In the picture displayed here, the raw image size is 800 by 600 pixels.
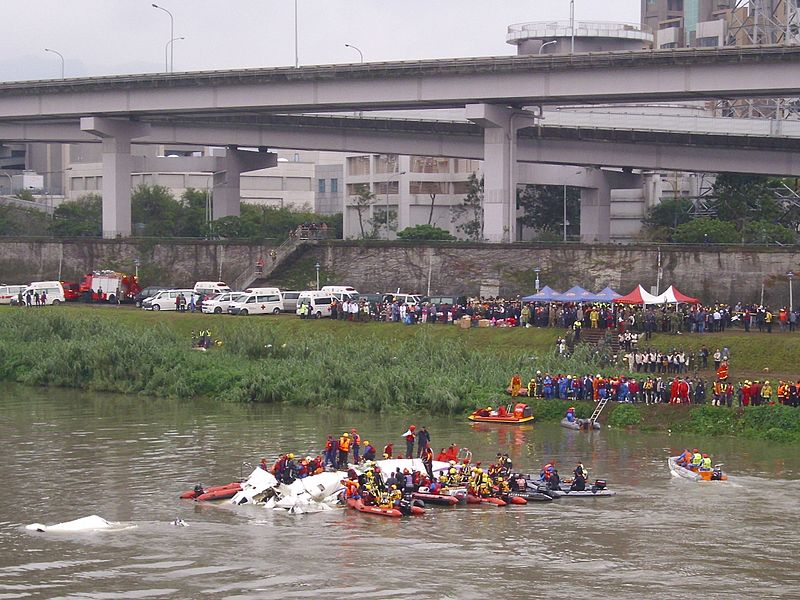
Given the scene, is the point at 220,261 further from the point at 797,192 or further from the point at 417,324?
the point at 797,192

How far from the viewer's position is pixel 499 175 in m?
83.1

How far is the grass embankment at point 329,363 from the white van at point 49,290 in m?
11.2

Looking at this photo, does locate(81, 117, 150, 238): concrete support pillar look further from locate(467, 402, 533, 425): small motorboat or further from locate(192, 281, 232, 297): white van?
locate(467, 402, 533, 425): small motorboat

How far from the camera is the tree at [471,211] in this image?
135 metres

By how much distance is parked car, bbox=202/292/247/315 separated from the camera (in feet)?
257

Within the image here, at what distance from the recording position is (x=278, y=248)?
8900 centimetres

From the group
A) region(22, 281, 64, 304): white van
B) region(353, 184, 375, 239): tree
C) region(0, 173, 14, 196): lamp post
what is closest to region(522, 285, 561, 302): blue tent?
region(22, 281, 64, 304): white van

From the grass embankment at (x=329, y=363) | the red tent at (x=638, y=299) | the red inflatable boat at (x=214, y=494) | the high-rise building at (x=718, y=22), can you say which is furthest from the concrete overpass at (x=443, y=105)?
the red inflatable boat at (x=214, y=494)

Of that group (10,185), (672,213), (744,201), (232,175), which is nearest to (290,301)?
(232,175)

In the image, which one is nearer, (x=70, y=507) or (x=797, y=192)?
(x=70, y=507)

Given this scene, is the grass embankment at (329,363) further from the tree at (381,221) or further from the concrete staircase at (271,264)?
the tree at (381,221)

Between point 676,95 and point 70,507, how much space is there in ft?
160

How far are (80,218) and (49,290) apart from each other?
5736 cm

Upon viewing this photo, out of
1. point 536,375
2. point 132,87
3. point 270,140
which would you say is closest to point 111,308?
point 132,87
